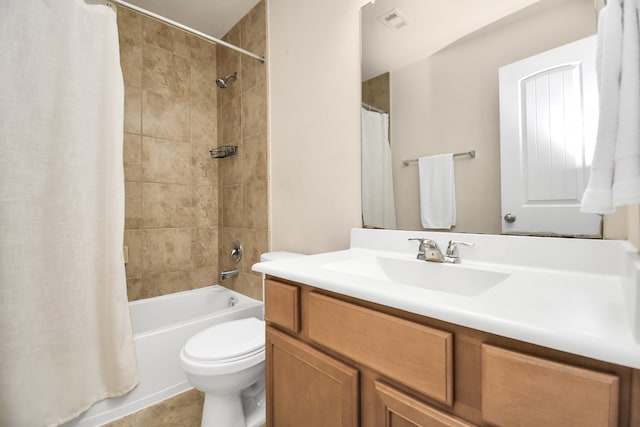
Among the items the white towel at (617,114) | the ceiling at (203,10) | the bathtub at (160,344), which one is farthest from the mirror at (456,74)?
the bathtub at (160,344)

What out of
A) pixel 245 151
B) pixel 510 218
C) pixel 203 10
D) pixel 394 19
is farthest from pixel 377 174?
pixel 203 10

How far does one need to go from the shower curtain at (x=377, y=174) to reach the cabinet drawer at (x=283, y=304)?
55 centimetres

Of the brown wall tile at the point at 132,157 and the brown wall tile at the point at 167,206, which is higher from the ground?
the brown wall tile at the point at 132,157

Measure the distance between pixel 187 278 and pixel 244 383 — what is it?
120 centimetres

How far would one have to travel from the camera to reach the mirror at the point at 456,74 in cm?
88

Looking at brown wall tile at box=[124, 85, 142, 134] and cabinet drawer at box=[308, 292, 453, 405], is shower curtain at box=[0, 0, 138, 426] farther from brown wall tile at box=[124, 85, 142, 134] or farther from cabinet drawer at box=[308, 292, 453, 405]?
cabinet drawer at box=[308, 292, 453, 405]

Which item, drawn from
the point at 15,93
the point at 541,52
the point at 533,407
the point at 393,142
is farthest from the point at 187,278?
the point at 541,52

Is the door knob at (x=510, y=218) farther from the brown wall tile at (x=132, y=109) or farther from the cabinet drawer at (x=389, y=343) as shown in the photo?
the brown wall tile at (x=132, y=109)

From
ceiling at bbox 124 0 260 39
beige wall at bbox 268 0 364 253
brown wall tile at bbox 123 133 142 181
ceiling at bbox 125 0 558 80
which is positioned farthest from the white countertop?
ceiling at bbox 124 0 260 39

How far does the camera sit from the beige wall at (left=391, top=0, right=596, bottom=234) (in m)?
0.85

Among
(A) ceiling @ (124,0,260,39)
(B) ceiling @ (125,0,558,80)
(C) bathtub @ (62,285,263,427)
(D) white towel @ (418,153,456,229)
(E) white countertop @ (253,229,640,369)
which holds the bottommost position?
(C) bathtub @ (62,285,263,427)

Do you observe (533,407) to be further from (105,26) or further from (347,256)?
(105,26)

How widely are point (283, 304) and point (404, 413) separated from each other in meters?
0.42

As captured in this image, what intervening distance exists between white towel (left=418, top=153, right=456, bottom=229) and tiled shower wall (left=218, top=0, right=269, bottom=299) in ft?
3.49
